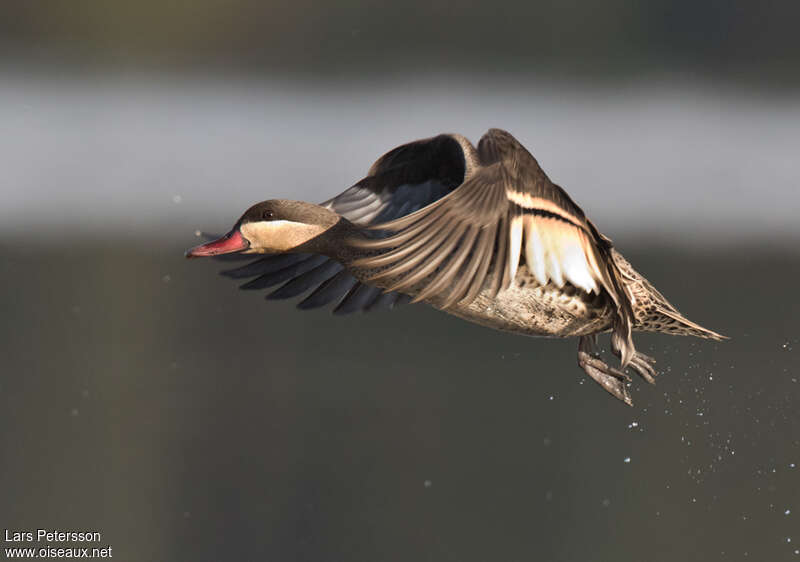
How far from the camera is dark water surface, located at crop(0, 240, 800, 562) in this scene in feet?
10.3

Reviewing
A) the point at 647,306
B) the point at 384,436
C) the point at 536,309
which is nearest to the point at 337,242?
the point at 536,309

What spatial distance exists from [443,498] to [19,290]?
7.83 feet

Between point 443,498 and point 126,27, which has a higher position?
point 126,27

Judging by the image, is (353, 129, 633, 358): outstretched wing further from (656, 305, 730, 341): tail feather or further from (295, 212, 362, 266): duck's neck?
(656, 305, 730, 341): tail feather

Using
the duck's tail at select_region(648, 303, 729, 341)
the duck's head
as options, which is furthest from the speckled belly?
the duck's head

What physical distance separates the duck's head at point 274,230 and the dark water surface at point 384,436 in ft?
3.88

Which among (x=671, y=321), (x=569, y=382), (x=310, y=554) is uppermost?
(x=671, y=321)

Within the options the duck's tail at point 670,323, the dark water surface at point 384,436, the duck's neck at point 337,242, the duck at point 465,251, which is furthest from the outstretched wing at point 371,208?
the dark water surface at point 384,436

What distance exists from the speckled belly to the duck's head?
26 centimetres

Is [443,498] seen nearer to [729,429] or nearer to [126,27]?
[729,429]

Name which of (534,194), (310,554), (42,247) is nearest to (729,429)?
(310,554)

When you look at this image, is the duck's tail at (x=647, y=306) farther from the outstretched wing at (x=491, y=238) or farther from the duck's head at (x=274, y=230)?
the duck's head at (x=274, y=230)

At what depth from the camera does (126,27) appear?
7.92 meters

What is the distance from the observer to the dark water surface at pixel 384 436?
3145 mm
